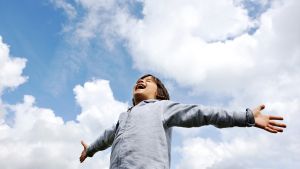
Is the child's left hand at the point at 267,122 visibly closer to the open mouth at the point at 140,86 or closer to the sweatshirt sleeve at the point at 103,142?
the open mouth at the point at 140,86

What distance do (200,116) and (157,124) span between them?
0.62m

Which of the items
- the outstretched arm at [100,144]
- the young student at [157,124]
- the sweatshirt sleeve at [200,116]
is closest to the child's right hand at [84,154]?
the outstretched arm at [100,144]

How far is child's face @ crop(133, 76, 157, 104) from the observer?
649 centimetres

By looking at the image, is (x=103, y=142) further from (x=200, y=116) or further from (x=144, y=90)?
(x=200, y=116)

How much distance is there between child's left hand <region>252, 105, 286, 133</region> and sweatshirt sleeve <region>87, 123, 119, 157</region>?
2402 mm

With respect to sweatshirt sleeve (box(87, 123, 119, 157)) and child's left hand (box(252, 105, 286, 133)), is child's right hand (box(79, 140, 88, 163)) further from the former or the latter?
child's left hand (box(252, 105, 286, 133))

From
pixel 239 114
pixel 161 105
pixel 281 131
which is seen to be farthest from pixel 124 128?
pixel 281 131

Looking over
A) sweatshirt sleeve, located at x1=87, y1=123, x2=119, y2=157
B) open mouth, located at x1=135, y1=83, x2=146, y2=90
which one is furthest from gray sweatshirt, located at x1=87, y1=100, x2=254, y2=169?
sweatshirt sleeve, located at x1=87, y1=123, x2=119, y2=157

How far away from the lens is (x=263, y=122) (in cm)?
546

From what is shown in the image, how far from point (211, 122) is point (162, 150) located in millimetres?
770

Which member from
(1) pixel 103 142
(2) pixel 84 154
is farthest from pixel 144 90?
(2) pixel 84 154

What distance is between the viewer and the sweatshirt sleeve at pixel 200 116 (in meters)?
5.50

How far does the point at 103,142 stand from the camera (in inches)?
284

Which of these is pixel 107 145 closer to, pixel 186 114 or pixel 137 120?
pixel 137 120
